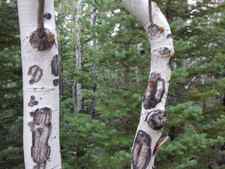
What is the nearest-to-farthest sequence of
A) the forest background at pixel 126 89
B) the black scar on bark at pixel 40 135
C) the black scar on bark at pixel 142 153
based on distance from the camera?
1. the black scar on bark at pixel 40 135
2. the black scar on bark at pixel 142 153
3. the forest background at pixel 126 89

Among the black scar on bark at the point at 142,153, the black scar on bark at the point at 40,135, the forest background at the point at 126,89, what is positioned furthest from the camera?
the forest background at the point at 126,89

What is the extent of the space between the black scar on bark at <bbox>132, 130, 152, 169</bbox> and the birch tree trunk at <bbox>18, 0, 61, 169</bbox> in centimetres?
35

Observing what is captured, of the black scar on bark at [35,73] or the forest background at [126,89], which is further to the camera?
the forest background at [126,89]

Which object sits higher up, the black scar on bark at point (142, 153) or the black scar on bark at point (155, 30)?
the black scar on bark at point (155, 30)

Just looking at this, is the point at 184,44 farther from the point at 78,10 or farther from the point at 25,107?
the point at 78,10

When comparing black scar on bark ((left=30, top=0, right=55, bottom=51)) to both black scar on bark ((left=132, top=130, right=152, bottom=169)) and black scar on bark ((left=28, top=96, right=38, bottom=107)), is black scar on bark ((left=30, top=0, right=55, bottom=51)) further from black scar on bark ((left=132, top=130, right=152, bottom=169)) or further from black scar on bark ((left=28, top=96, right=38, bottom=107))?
black scar on bark ((left=132, top=130, right=152, bottom=169))

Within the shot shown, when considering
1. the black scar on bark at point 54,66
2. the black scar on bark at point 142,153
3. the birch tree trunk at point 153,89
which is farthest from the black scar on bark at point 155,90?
the black scar on bark at point 54,66

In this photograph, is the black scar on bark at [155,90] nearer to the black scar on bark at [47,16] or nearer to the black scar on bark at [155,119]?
the black scar on bark at [155,119]

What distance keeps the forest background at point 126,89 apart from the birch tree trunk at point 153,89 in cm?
238

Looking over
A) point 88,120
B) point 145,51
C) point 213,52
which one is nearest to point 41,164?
point 88,120

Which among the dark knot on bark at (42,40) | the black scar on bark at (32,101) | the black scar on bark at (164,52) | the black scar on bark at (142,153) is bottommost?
the black scar on bark at (142,153)

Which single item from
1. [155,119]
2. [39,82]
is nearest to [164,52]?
[155,119]

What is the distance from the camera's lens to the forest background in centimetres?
424

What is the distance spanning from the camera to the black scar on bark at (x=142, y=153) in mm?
1589
